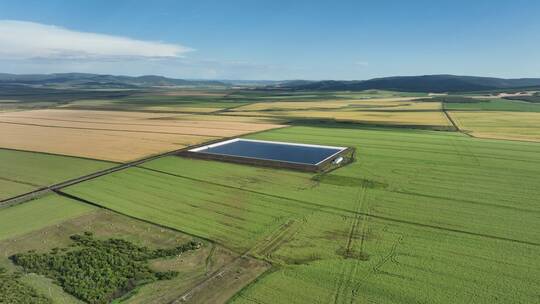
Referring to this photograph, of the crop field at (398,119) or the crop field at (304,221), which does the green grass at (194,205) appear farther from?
the crop field at (398,119)

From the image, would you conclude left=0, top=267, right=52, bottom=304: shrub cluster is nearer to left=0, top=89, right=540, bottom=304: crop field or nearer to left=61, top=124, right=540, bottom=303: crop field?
left=0, top=89, right=540, bottom=304: crop field

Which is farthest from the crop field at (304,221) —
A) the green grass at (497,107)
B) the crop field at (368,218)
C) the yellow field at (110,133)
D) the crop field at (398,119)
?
the green grass at (497,107)

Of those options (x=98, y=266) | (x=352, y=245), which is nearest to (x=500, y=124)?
(x=352, y=245)

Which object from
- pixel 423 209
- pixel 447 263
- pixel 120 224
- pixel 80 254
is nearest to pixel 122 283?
pixel 80 254

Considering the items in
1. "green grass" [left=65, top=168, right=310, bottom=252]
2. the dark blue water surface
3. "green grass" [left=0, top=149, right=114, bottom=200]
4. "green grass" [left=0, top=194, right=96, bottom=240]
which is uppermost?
the dark blue water surface

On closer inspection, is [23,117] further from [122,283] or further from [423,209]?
[423,209]

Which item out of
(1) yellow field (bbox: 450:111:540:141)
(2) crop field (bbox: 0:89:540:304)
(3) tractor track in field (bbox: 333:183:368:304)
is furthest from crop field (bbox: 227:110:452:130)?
(3) tractor track in field (bbox: 333:183:368:304)
